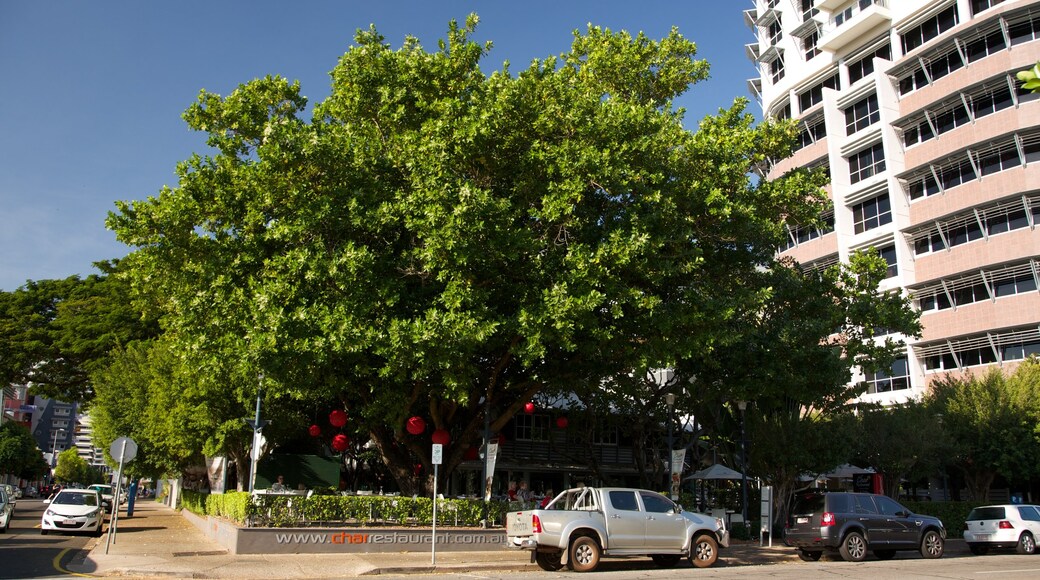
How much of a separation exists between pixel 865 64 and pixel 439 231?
42905 millimetres

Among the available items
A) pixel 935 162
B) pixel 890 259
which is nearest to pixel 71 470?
pixel 890 259

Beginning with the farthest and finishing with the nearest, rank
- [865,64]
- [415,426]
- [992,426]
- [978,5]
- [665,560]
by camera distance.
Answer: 1. [865,64]
2. [978,5]
3. [992,426]
4. [415,426]
5. [665,560]

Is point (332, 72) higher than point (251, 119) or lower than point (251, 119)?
higher

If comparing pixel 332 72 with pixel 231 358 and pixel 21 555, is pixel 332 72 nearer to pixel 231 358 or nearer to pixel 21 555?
pixel 231 358

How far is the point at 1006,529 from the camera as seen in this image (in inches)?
851

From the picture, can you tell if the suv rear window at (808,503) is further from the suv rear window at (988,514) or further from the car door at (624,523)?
the suv rear window at (988,514)

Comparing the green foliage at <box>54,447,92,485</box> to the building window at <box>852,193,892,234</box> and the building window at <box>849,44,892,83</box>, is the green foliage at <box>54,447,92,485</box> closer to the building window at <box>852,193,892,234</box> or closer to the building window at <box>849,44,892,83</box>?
the building window at <box>852,193,892,234</box>

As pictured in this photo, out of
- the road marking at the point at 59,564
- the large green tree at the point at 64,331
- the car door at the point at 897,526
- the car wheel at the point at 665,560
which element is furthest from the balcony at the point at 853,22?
the road marking at the point at 59,564

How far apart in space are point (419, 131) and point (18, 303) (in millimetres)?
33878

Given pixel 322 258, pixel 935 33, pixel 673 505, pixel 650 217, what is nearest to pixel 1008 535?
pixel 673 505

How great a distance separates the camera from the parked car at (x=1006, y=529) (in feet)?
70.8

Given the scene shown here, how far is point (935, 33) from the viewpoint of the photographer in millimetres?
44562

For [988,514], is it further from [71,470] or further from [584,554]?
[71,470]

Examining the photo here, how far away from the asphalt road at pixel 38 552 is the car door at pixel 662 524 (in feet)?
36.4
